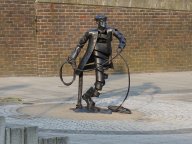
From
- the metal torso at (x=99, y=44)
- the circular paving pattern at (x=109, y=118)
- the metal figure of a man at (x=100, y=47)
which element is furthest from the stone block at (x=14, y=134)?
the metal torso at (x=99, y=44)

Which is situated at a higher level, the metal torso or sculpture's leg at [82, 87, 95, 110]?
the metal torso

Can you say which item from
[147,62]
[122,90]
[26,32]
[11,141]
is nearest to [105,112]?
[122,90]

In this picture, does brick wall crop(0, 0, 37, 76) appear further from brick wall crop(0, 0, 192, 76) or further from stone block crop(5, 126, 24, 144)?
stone block crop(5, 126, 24, 144)

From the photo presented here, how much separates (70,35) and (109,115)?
8.27 m

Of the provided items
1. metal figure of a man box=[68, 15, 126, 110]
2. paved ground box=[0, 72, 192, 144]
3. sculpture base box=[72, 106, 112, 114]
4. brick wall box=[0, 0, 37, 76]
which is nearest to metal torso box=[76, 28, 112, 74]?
metal figure of a man box=[68, 15, 126, 110]

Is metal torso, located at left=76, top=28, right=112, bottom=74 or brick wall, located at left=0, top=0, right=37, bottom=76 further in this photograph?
brick wall, located at left=0, top=0, right=37, bottom=76

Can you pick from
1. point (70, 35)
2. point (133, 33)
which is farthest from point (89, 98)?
point (133, 33)

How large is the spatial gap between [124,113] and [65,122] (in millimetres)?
1597

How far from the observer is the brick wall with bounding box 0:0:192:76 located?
66.7 feet

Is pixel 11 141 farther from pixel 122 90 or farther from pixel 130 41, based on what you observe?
pixel 130 41

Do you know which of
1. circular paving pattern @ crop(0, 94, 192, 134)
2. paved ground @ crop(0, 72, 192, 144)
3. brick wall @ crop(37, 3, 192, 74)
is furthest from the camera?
brick wall @ crop(37, 3, 192, 74)

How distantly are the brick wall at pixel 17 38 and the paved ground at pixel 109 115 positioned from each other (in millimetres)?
384

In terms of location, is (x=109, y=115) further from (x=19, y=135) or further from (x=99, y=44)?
(x=19, y=135)

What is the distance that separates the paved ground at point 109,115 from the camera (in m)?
11.0
